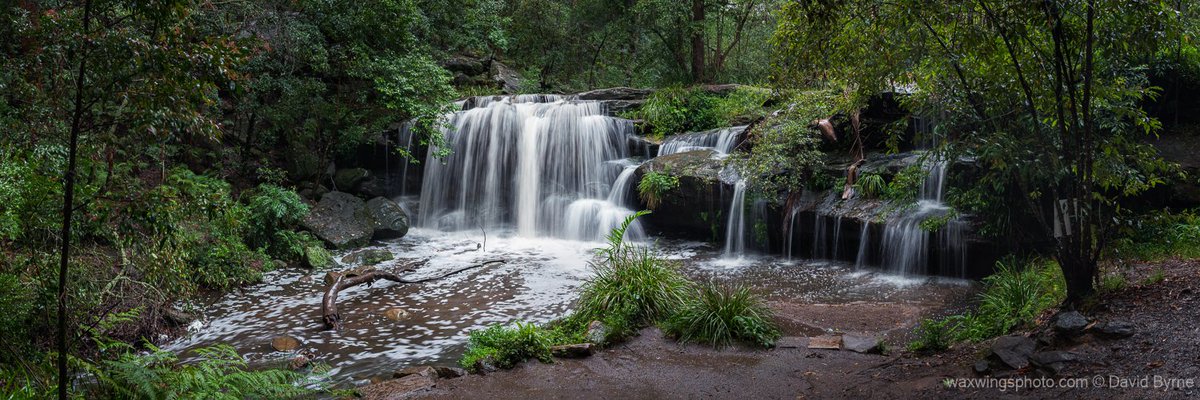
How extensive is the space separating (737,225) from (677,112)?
4.55 meters

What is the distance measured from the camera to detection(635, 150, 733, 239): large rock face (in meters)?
13.1

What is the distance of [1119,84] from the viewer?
5.92 metres

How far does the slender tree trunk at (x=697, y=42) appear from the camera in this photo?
62.9ft

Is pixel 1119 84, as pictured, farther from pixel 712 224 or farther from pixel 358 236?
pixel 358 236

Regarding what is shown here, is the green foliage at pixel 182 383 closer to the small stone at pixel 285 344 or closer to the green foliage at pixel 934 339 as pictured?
the small stone at pixel 285 344

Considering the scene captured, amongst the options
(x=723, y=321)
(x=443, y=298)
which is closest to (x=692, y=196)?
(x=443, y=298)

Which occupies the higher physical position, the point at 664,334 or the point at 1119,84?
the point at 1119,84

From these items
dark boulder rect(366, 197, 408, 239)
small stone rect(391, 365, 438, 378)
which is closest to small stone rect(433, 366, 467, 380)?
small stone rect(391, 365, 438, 378)

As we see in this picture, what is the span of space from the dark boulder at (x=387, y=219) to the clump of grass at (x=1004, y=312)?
11009 millimetres

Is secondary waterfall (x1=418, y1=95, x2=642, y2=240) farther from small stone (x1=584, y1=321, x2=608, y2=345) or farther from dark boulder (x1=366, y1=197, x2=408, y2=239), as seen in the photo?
small stone (x1=584, y1=321, x2=608, y2=345)

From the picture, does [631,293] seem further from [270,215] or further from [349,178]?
[349,178]

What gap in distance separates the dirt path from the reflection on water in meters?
1.65

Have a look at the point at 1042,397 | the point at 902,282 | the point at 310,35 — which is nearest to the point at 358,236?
the point at 310,35

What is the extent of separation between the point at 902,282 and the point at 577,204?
716cm
